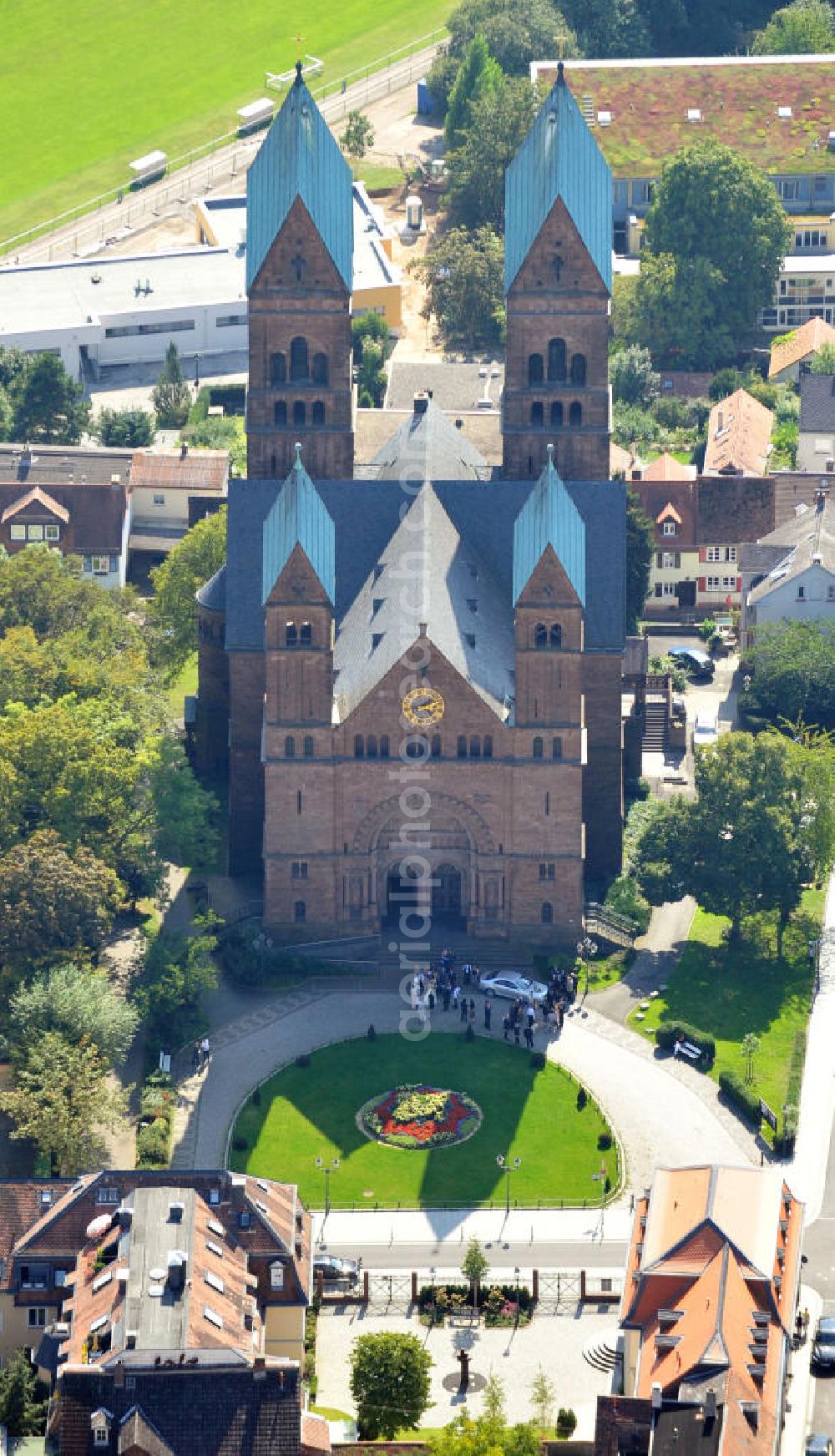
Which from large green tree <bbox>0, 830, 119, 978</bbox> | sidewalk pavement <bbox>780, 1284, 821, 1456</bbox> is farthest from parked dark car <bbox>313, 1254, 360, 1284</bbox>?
large green tree <bbox>0, 830, 119, 978</bbox>

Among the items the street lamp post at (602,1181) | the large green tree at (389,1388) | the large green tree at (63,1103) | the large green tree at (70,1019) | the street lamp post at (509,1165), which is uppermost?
the large green tree at (70,1019)

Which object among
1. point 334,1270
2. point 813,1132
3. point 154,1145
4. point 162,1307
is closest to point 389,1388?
point 162,1307

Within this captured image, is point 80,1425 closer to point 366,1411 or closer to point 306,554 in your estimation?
point 366,1411

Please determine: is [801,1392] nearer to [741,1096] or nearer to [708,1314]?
[708,1314]

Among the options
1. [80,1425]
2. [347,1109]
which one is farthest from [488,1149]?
[80,1425]

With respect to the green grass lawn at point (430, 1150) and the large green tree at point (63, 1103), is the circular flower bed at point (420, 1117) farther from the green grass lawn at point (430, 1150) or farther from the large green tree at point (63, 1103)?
the large green tree at point (63, 1103)

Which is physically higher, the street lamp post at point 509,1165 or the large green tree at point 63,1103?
the large green tree at point 63,1103

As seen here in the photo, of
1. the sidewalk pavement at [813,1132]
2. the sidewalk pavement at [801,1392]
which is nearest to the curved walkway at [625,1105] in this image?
the sidewalk pavement at [813,1132]

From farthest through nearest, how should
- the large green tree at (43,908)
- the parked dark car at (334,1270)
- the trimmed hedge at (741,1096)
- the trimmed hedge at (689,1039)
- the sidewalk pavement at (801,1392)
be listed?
the trimmed hedge at (689,1039) < the large green tree at (43,908) < the trimmed hedge at (741,1096) < the parked dark car at (334,1270) < the sidewalk pavement at (801,1392)
